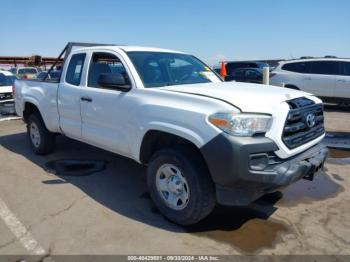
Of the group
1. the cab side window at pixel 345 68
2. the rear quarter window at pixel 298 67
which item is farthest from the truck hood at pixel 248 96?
the rear quarter window at pixel 298 67

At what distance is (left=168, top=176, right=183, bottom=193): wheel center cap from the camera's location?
157 inches

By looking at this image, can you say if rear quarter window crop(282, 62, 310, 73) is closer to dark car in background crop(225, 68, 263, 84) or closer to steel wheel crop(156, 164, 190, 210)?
dark car in background crop(225, 68, 263, 84)

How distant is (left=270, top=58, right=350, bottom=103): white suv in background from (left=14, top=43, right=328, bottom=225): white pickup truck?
9.00m

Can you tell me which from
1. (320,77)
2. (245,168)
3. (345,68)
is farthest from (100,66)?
(345,68)

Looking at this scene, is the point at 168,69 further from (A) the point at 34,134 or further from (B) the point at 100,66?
(A) the point at 34,134

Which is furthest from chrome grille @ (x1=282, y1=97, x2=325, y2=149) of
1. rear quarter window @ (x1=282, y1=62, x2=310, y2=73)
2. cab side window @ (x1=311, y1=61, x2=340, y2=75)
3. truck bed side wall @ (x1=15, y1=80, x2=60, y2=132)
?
rear quarter window @ (x1=282, y1=62, x2=310, y2=73)

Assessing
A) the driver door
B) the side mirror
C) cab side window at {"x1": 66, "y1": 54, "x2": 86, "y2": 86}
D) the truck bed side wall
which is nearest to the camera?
the side mirror

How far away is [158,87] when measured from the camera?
14.7 ft

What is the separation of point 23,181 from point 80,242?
2307 millimetres

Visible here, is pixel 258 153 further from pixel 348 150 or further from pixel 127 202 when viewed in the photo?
pixel 348 150

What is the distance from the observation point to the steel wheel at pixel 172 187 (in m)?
3.94

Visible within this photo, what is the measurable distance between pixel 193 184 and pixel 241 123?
80 centimetres

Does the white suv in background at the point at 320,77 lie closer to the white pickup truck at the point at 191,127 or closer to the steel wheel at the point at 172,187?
the white pickup truck at the point at 191,127

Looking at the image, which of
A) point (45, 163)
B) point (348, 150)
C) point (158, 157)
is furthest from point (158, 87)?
point (348, 150)
